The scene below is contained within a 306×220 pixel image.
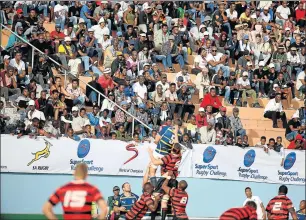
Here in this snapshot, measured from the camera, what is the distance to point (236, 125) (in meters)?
27.1

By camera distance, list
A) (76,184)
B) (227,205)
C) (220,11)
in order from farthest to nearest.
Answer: (220,11) < (227,205) < (76,184)

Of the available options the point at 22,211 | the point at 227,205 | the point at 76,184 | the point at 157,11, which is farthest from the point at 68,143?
the point at 76,184

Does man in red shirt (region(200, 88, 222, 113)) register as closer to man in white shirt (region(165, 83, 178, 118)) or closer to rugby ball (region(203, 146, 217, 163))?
man in white shirt (region(165, 83, 178, 118))

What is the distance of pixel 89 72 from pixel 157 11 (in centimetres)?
396

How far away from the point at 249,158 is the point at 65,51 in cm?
625

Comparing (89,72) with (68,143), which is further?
(89,72)

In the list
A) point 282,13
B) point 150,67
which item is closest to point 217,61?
point 150,67

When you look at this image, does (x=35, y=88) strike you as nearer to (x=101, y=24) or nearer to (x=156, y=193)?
(x=101, y=24)

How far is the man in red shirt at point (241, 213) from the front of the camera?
1611 cm

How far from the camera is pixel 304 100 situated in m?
29.7

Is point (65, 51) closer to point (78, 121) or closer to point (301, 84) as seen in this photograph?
point (78, 121)

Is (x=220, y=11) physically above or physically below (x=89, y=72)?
above

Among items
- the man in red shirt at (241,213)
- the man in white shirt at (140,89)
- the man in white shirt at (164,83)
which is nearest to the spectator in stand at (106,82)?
the man in white shirt at (140,89)

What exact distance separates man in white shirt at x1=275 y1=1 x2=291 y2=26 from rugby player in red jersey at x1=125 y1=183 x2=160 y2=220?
1396 cm
